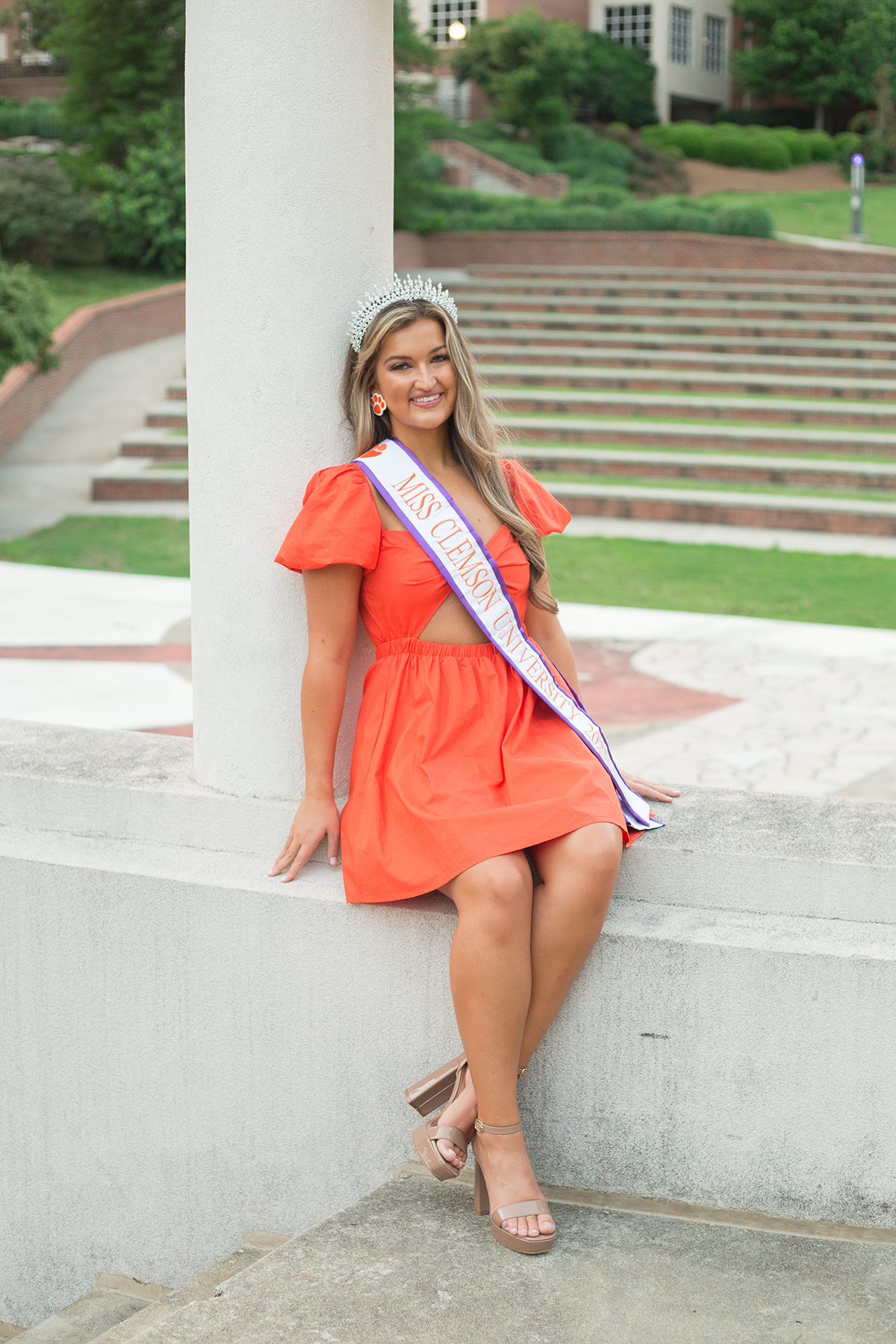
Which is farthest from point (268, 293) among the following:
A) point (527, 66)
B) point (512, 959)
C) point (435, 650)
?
point (527, 66)

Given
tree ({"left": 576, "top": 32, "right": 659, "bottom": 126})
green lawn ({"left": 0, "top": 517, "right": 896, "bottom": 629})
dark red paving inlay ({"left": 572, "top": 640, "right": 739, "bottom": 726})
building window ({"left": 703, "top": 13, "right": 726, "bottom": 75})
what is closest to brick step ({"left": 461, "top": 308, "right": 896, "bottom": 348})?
green lawn ({"left": 0, "top": 517, "right": 896, "bottom": 629})

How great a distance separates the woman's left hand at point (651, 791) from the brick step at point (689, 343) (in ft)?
43.9

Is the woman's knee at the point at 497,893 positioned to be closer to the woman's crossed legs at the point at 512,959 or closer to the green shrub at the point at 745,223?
the woman's crossed legs at the point at 512,959

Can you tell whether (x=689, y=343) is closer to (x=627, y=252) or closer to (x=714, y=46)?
(x=627, y=252)

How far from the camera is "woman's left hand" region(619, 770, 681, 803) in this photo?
270 cm

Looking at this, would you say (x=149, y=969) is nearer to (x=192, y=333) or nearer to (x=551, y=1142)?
(x=551, y=1142)

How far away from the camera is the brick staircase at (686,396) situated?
11289 millimetres

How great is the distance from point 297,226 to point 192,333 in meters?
0.29

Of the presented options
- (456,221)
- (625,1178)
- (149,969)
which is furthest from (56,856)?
(456,221)

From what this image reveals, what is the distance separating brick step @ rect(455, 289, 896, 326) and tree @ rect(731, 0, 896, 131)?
20.8 meters

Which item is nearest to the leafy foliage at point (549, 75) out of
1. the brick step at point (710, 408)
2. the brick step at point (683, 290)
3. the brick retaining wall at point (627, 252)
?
the brick retaining wall at point (627, 252)

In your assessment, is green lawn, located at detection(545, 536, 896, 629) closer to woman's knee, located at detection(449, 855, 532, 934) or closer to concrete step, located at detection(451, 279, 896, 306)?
woman's knee, located at detection(449, 855, 532, 934)

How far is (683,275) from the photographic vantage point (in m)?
19.0

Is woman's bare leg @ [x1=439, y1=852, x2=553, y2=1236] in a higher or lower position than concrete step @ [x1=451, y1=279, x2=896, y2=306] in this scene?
lower
